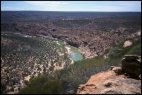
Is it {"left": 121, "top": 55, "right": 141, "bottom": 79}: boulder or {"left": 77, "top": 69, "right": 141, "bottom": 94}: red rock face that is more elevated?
{"left": 121, "top": 55, "right": 141, "bottom": 79}: boulder

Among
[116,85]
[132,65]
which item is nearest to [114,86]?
[116,85]

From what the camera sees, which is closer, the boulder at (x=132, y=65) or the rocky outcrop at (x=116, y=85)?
the rocky outcrop at (x=116, y=85)

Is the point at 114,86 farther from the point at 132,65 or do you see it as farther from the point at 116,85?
the point at 132,65

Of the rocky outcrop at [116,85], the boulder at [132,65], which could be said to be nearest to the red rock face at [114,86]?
the rocky outcrop at [116,85]

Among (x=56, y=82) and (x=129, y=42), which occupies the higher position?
(x=129, y=42)

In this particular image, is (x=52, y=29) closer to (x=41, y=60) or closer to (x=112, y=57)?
(x=41, y=60)

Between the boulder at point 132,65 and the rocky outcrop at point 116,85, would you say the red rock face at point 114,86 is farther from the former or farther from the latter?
the boulder at point 132,65

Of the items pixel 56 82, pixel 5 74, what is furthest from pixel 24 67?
pixel 56 82

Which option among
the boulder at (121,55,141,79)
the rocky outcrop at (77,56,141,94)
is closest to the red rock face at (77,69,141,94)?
the rocky outcrop at (77,56,141,94)

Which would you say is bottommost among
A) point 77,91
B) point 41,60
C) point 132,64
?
point 41,60

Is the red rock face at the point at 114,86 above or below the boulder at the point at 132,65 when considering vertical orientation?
below

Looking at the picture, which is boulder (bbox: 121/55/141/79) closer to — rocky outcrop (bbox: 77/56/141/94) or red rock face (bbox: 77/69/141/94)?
rocky outcrop (bbox: 77/56/141/94)
